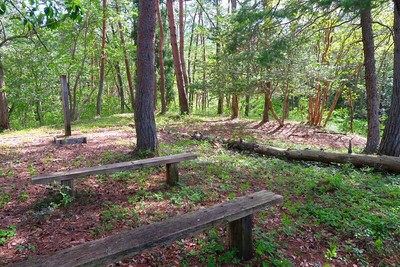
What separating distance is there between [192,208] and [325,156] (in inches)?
161

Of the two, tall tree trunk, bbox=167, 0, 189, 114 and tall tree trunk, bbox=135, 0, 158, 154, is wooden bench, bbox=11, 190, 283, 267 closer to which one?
tall tree trunk, bbox=135, 0, 158, 154

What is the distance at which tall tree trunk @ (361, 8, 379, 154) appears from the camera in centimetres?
713

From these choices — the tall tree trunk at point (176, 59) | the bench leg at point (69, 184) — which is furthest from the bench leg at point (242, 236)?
the tall tree trunk at point (176, 59)

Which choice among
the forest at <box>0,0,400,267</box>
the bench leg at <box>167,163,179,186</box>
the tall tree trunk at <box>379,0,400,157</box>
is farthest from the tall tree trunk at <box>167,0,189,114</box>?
the bench leg at <box>167,163,179,186</box>

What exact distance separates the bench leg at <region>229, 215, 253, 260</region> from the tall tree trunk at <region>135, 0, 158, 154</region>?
10.1 ft

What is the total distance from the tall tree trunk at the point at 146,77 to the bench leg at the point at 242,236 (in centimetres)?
309

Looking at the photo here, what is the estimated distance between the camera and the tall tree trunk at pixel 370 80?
7.13 meters

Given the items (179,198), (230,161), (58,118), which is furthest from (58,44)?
(179,198)

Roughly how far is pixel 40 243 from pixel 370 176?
568 centimetres

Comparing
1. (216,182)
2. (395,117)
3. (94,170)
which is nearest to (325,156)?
(395,117)

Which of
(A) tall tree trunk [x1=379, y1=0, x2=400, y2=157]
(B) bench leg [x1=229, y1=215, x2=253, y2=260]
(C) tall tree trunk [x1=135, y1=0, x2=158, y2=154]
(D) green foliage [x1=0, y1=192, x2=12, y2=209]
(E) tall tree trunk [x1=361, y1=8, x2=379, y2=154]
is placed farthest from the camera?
(E) tall tree trunk [x1=361, y1=8, x2=379, y2=154]

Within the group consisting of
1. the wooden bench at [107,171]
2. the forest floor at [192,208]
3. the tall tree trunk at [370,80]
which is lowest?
the forest floor at [192,208]

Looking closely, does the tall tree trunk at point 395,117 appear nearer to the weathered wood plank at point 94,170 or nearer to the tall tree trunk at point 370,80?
the tall tree trunk at point 370,80

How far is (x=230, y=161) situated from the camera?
244 inches
